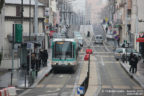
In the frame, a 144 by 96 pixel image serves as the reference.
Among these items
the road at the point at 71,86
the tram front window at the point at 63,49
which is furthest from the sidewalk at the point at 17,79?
the tram front window at the point at 63,49

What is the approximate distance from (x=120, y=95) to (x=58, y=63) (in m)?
12.9

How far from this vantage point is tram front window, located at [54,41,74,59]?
108 ft

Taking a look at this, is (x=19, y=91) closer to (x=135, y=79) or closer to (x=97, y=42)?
(x=135, y=79)

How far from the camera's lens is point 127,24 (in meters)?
75.7

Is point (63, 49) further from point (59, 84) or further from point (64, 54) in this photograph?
point (59, 84)

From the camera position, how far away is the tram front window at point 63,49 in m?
32.8

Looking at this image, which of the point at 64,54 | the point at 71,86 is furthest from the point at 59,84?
the point at 64,54

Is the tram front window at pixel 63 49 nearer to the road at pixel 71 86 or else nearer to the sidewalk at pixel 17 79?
the road at pixel 71 86

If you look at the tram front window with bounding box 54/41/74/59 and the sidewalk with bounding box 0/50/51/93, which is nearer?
the sidewalk with bounding box 0/50/51/93

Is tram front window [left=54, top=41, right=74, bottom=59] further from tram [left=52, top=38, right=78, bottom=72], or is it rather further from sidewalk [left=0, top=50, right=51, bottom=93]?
sidewalk [left=0, top=50, right=51, bottom=93]

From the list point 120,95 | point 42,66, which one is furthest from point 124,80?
point 42,66

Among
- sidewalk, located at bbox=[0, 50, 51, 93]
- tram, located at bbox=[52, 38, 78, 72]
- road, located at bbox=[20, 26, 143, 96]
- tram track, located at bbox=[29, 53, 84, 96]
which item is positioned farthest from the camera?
tram, located at bbox=[52, 38, 78, 72]

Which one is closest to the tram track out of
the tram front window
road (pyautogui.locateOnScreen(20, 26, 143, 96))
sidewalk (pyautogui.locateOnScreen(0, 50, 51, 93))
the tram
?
road (pyautogui.locateOnScreen(20, 26, 143, 96))

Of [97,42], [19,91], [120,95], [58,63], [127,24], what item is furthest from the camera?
[97,42]
